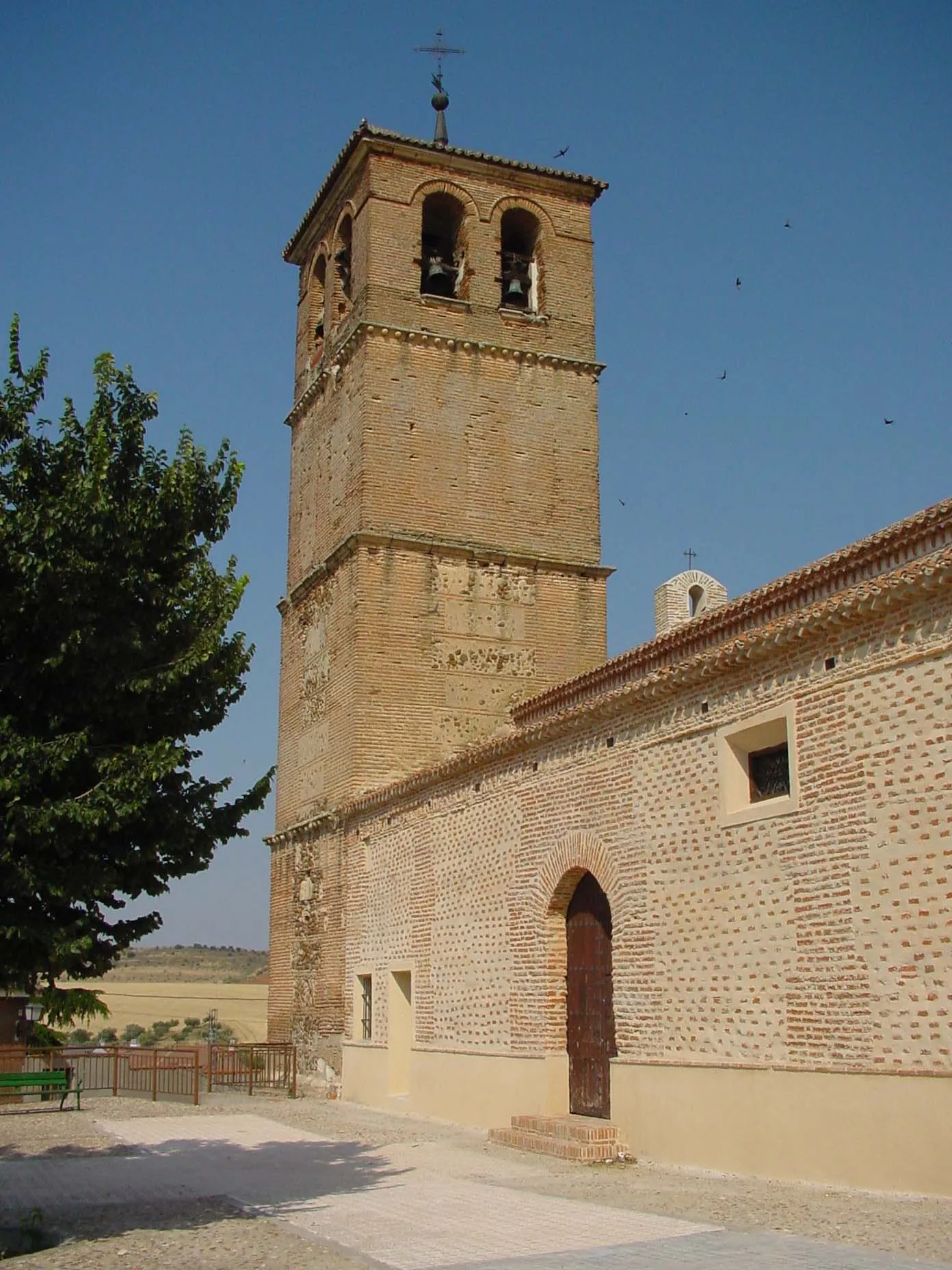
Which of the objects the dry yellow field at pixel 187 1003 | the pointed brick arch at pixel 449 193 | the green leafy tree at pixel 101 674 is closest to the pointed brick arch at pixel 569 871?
the green leafy tree at pixel 101 674

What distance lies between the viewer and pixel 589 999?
1323 centimetres

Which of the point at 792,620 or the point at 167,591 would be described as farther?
the point at 792,620

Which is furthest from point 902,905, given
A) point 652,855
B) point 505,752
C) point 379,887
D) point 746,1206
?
point 379,887

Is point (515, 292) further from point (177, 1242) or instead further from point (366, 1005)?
point (177, 1242)

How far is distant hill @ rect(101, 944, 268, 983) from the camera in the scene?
7738 centimetres

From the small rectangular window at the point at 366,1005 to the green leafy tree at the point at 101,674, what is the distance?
10.2 metres

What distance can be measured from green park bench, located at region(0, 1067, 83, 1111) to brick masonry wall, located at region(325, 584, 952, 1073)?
510 cm

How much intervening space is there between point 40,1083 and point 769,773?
1082cm

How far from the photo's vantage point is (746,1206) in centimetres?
880

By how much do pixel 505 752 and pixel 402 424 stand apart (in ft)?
27.0

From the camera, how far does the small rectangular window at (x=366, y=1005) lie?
1850cm

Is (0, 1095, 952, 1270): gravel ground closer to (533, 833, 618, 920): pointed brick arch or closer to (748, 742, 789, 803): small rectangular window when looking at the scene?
(533, 833, 618, 920): pointed brick arch

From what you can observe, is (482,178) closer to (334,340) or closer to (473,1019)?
(334,340)

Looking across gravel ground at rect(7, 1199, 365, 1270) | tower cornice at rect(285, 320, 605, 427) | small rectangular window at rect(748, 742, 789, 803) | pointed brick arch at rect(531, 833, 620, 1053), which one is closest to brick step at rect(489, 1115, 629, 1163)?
pointed brick arch at rect(531, 833, 620, 1053)
